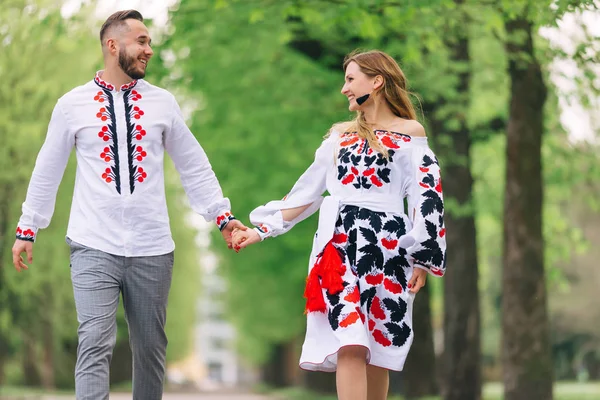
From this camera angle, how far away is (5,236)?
2078 cm

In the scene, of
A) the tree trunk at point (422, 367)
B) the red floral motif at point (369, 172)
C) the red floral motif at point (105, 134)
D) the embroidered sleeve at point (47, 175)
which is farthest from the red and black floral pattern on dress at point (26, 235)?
the tree trunk at point (422, 367)

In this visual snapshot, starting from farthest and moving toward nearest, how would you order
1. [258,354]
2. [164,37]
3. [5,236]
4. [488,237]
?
[258,354] < [488,237] < [5,236] < [164,37]

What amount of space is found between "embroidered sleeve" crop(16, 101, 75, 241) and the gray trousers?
34 centimetres

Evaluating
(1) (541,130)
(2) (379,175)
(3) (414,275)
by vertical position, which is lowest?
(3) (414,275)

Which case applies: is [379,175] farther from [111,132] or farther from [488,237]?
[488,237]

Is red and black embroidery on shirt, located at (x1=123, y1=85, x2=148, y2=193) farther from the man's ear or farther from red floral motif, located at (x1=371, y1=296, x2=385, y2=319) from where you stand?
red floral motif, located at (x1=371, y1=296, x2=385, y2=319)

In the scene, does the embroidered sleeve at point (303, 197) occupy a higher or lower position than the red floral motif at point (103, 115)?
lower

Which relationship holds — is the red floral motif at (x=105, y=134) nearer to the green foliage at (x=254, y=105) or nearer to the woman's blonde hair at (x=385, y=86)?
the woman's blonde hair at (x=385, y=86)

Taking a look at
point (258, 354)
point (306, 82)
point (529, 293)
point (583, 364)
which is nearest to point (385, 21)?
point (529, 293)

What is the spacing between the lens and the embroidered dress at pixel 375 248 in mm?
6070

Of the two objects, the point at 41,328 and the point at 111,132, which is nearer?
the point at 111,132

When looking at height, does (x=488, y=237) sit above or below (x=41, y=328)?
above

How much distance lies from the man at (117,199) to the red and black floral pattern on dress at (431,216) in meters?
1.45

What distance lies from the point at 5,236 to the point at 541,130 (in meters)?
12.2
